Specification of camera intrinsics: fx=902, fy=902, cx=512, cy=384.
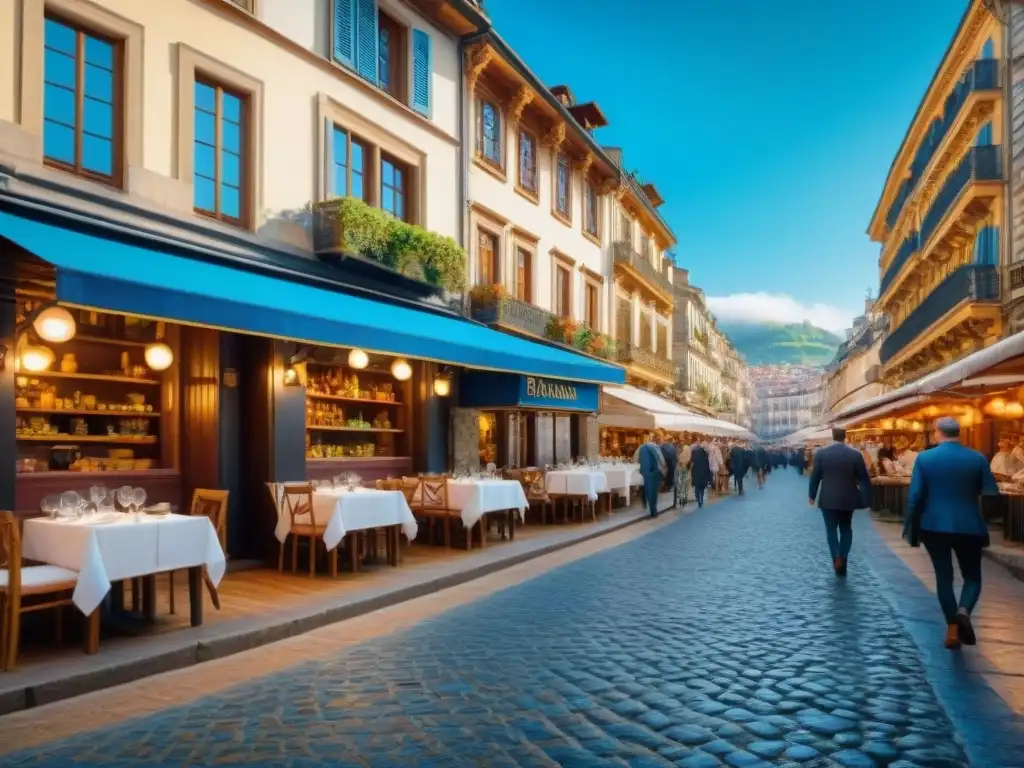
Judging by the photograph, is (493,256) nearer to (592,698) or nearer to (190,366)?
(190,366)

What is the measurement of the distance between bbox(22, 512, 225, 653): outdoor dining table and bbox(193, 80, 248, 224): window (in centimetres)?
539

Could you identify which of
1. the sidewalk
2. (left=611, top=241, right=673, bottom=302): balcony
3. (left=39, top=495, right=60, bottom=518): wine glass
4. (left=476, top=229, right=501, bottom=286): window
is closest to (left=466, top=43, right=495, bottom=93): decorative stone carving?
(left=476, top=229, right=501, bottom=286): window

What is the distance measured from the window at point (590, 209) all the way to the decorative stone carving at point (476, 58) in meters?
8.49

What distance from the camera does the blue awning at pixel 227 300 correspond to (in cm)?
781

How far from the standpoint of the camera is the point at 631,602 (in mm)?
9211

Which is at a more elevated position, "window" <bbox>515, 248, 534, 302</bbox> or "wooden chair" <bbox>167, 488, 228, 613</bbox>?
"window" <bbox>515, 248, 534, 302</bbox>

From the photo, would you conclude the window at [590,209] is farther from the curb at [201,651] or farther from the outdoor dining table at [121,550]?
the outdoor dining table at [121,550]

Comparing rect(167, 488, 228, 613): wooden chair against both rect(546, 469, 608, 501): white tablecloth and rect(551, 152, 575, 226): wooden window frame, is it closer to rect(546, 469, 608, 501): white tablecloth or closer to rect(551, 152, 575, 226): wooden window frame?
rect(546, 469, 608, 501): white tablecloth

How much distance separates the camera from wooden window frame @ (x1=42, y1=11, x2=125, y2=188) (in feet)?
33.0

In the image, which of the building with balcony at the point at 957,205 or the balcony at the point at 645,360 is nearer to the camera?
the building with balcony at the point at 957,205

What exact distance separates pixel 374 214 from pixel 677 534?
7.77 metres

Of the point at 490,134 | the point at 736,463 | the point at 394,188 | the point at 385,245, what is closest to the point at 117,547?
the point at 385,245

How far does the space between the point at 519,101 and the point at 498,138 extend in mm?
1045

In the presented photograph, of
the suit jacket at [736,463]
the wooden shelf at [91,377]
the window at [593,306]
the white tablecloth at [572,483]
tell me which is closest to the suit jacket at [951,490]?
the wooden shelf at [91,377]
